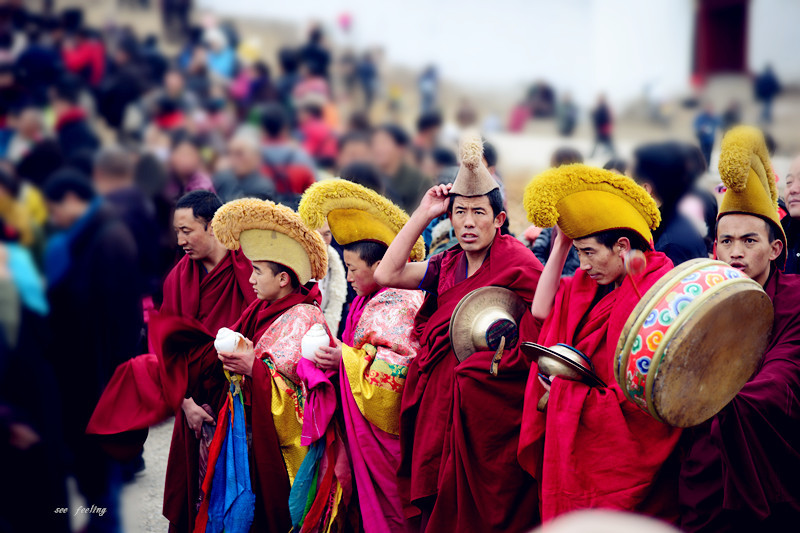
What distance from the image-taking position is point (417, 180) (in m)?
6.04

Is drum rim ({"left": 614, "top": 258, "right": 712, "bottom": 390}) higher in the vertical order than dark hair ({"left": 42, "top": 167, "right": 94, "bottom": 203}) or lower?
lower

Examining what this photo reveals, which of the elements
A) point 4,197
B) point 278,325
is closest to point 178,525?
point 278,325

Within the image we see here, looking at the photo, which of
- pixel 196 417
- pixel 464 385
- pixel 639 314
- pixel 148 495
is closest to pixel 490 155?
pixel 464 385

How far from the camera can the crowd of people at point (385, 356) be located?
2656 millimetres

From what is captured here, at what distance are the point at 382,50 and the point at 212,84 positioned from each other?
341 inches

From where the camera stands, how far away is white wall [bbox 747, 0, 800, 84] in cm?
1672

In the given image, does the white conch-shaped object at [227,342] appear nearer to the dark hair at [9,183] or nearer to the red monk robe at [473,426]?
the red monk robe at [473,426]

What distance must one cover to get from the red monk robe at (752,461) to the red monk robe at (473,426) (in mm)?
661

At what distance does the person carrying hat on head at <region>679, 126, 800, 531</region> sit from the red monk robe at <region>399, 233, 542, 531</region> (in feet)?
2.16

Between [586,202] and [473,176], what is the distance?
1.77 ft

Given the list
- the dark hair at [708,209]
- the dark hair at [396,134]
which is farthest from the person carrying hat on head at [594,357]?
the dark hair at [396,134]

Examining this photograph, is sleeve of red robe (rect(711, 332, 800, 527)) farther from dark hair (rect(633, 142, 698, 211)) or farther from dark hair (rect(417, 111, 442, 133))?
dark hair (rect(417, 111, 442, 133))

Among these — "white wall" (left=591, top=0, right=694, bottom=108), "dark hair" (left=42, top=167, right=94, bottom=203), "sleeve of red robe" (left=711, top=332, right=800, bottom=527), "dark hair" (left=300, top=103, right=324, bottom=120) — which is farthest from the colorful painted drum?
"white wall" (left=591, top=0, right=694, bottom=108)

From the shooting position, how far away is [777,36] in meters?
17.2
